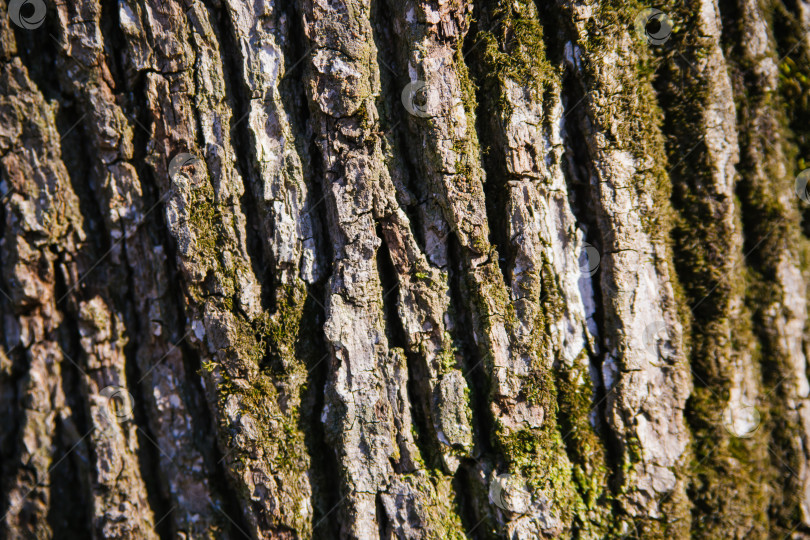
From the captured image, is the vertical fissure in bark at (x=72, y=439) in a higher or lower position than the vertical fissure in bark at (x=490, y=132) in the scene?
lower

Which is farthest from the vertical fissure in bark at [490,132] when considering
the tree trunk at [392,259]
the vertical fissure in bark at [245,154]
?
the vertical fissure in bark at [245,154]

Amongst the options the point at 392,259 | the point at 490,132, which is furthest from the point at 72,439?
the point at 490,132

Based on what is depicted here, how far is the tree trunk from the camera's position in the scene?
1.83m

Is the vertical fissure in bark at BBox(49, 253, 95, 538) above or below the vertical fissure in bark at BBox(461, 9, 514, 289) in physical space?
below

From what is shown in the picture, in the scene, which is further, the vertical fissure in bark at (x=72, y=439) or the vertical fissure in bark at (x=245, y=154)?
the vertical fissure in bark at (x=72, y=439)

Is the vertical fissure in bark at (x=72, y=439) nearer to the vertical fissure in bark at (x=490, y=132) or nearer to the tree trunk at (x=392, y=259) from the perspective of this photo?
the tree trunk at (x=392, y=259)

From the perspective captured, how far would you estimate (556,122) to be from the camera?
6.25ft

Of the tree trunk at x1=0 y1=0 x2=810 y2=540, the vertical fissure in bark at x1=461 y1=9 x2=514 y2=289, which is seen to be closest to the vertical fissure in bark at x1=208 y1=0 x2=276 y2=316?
the tree trunk at x1=0 y1=0 x2=810 y2=540

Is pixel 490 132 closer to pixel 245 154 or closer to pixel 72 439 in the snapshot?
pixel 245 154

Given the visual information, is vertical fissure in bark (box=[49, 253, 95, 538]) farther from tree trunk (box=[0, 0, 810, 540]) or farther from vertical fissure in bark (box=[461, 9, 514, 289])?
vertical fissure in bark (box=[461, 9, 514, 289])

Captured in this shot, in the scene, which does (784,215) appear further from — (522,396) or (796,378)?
(522,396)

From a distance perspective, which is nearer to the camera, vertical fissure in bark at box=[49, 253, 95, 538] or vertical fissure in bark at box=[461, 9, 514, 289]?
vertical fissure in bark at box=[461, 9, 514, 289]

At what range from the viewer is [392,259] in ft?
6.01

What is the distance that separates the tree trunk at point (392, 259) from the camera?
→ 183cm
